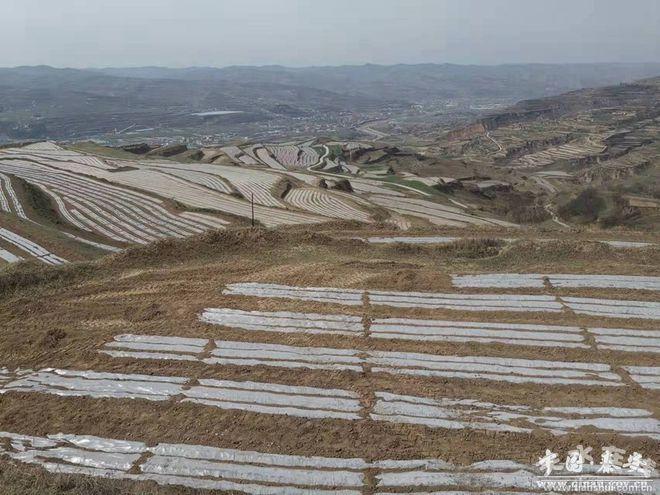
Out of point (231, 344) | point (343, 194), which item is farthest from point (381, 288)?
point (343, 194)

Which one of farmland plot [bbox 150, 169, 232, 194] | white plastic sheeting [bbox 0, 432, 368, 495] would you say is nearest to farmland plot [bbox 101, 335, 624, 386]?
white plastic sheeting [bbox 0, 432, 368, 495]

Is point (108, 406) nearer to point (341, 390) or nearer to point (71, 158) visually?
point (341, 390)

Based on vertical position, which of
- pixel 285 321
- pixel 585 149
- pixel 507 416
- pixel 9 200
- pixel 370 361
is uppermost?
pixel 585 149

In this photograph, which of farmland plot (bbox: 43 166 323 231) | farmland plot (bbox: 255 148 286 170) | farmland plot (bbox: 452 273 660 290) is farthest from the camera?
farmland plot (bbox: 255 148 286 170)

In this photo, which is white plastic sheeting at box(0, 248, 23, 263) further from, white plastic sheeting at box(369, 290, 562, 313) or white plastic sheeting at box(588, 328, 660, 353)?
white plastic sheeting at box(588, 328, 660, 353)

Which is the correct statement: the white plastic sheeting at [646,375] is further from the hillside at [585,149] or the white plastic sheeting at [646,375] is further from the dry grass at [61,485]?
the hillside at [585,149]

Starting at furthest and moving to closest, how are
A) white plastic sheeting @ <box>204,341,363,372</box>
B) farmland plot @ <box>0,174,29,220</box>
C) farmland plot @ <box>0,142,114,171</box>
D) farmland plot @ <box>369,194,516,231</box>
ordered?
farmland plot @ <box>0,142,114,171</box> → farmland plot @ <box>369,194,516,231</box> → farmland plot @ <box>0,174,29,220</box> → white plastic sheeting @ <box>204,341,363,372</box>

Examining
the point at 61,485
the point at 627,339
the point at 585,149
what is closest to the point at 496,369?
the point at 627,339

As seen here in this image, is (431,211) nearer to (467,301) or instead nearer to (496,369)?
(467,301)
